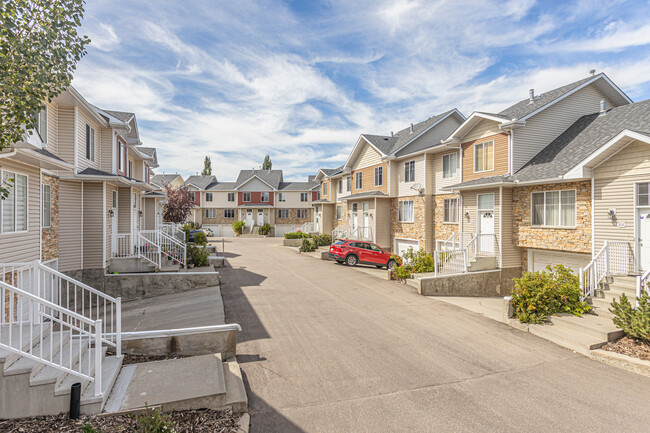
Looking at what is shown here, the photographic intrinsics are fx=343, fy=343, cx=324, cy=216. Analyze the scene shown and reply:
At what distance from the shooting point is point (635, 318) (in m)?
7.91

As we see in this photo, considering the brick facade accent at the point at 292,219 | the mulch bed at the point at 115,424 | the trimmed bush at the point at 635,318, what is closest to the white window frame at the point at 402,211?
the trimmed bush at the point at 635,318

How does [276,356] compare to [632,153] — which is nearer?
[276,356]

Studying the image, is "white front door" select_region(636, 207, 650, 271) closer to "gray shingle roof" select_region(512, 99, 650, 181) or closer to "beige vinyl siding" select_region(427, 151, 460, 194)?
"gray shingle roof" select_region(512, 99, 650, 181)

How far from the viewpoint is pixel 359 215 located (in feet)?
87.9

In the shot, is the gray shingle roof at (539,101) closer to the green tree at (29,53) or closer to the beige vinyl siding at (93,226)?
the green tree at (29,53)

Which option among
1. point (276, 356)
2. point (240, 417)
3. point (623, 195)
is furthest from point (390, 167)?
point (240, 417)

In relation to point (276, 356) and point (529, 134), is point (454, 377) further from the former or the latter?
point (529, 134)

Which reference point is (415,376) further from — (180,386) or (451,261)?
(451,261)

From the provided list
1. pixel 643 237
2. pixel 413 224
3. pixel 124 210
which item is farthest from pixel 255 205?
pixel 643 237

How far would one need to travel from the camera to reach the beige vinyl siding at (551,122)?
15633 mm

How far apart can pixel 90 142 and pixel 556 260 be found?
20.1 meters

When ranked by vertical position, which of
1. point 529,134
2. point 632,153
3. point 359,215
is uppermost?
point 529,134

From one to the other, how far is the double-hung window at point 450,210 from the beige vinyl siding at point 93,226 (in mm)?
16801

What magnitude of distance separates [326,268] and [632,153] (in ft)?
46.3
